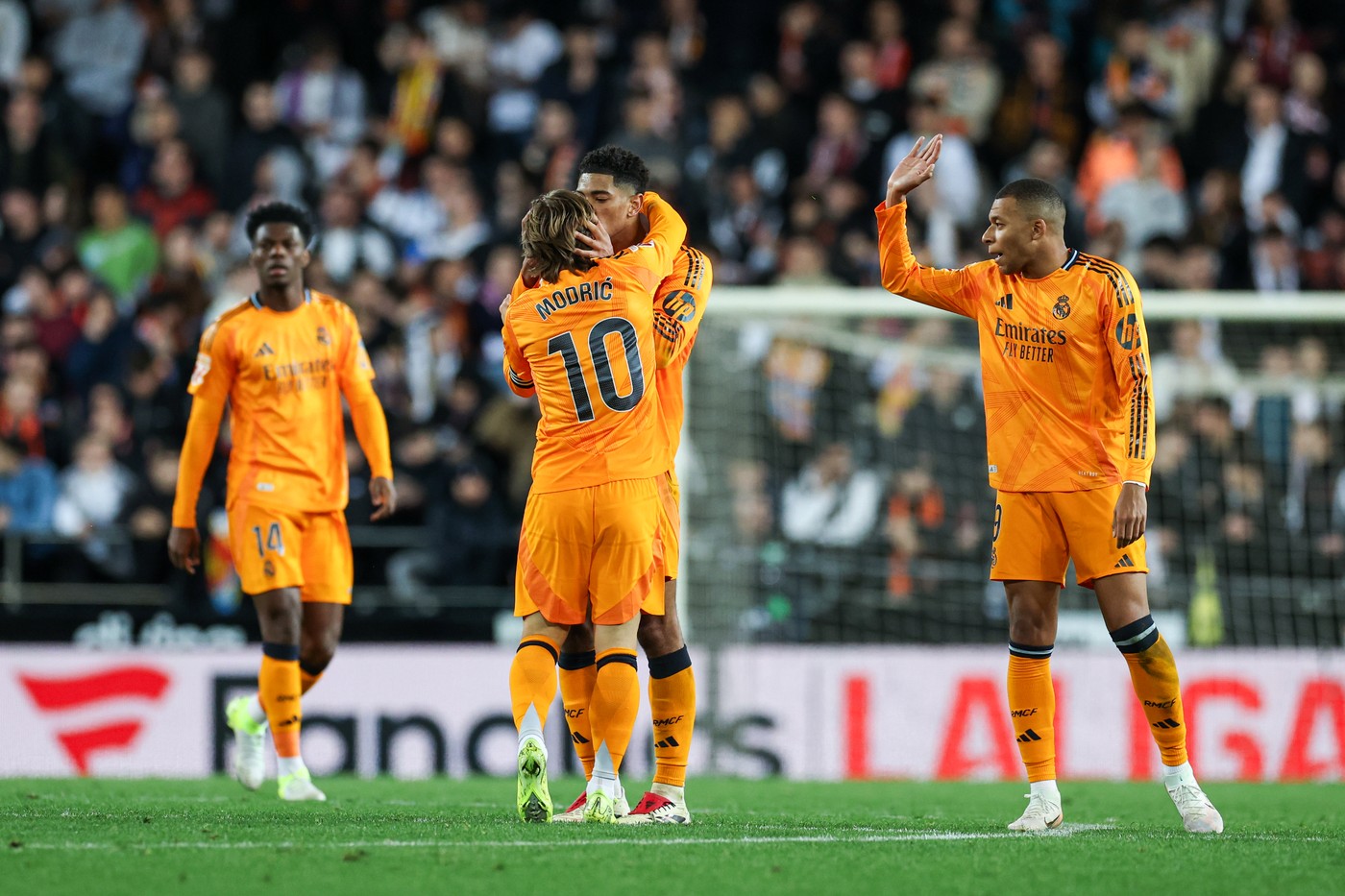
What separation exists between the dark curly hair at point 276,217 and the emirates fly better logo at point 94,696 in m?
4.51

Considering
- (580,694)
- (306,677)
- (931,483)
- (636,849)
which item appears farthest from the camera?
(931,483)

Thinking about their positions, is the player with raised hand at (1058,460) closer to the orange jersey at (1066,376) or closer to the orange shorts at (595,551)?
the orange jersey at (1066,376)

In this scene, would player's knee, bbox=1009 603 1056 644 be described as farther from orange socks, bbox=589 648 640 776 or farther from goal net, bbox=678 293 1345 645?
goal net, bbox=678 293 1345 645

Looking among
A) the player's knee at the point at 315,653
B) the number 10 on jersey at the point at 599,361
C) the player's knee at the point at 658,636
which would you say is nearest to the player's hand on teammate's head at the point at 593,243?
the number 10 on jersey at the point at 599,361

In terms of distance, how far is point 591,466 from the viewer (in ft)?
22.4

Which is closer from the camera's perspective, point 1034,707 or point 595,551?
point 595,551

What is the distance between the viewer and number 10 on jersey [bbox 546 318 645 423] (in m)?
6.81

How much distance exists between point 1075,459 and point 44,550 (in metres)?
8.73

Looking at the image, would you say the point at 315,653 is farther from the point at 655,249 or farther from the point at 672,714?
the point at 655,249

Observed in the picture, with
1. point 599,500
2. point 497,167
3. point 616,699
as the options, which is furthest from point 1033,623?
point 497,167

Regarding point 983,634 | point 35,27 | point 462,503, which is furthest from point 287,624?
point 35,27

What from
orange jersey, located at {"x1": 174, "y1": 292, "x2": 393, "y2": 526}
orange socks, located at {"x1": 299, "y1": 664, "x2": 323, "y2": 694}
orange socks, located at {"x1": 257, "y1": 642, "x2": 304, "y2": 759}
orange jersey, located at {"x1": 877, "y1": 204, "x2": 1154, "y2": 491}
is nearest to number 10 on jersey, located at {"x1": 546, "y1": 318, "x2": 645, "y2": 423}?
orange jersey, located at {"x1": 877, "y1": 204, "x2": 1154, "y2": 491}

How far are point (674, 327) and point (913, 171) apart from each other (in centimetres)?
110

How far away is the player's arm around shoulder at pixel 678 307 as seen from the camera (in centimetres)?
717
